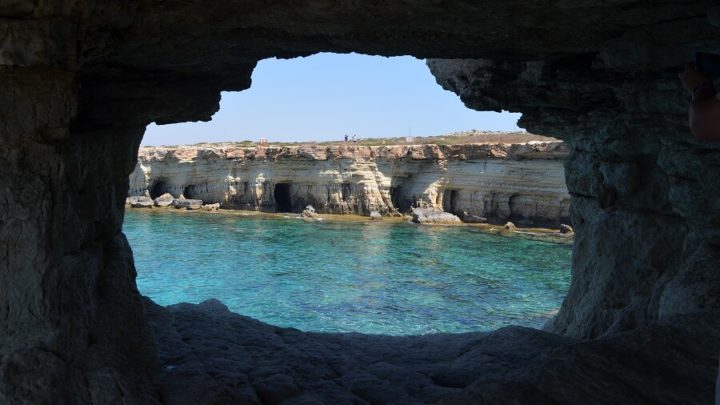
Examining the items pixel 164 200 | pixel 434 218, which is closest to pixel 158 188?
pixel 164 200

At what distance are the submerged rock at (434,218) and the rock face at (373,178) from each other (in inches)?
55.1

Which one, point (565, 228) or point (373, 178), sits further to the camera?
point (373, 178)

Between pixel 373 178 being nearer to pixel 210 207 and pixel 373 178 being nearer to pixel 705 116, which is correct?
pixel 210 207

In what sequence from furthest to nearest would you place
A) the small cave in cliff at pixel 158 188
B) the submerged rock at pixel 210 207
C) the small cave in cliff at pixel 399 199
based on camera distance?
the small cave in cliff at pixel 158 188
the submerged rock at pixel 210 207
the small cave in cliff at pixel 399 199

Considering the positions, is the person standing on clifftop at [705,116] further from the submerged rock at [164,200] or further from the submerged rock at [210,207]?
the submerged rock at [164,200]

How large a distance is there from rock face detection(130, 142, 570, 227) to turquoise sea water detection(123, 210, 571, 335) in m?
3.93

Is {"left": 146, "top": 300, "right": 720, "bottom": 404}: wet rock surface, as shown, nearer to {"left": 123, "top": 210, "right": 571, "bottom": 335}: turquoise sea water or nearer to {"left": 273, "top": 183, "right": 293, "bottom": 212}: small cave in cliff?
{"left": 123, "top": 210, "right": 571, "bottom": 335}: turquoise sea water

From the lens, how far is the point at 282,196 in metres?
54.0

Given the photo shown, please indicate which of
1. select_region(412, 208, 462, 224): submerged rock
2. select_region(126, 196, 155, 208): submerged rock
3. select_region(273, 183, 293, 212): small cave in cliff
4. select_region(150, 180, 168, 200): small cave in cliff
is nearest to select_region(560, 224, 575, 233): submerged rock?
select_region(412, 208, 462, 224): submerged rock

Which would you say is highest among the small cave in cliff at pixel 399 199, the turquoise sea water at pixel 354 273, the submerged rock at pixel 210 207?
the small cave in cliff at pixel 399 199

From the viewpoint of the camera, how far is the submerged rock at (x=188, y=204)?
51.8m

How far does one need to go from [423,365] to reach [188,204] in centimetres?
4631

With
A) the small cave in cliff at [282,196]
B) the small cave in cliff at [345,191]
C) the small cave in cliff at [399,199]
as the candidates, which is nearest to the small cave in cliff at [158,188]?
the small cave in cliff at [282,196]

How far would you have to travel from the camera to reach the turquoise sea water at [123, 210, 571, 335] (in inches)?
853
